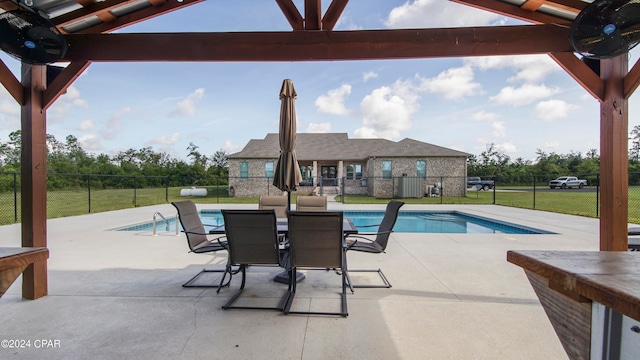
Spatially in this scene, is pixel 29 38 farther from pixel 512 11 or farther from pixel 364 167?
pixel 364 167

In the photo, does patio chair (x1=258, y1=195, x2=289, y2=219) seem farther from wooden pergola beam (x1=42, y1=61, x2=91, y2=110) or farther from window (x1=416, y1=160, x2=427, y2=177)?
window (x1=416, y1=160, x2=427, y2=177)

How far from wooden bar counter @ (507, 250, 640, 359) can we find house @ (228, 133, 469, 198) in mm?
16305

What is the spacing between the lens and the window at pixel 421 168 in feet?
62.2

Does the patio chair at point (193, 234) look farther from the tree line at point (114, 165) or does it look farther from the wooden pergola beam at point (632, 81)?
the tree line at point (114, 165)

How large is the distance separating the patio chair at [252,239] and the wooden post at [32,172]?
1972mm

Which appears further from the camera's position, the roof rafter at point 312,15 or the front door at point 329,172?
the front door at point 329,172

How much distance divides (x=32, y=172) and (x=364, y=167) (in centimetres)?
1972

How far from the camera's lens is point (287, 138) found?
3.81 metres

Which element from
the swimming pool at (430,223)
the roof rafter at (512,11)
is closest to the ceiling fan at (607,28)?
the roof rafter at (512,11)

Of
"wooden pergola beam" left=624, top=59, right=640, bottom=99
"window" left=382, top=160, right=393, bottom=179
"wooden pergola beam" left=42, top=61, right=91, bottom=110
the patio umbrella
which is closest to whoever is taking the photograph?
"wooden pergola beam" left=624, top=59, right=640, bottom=99

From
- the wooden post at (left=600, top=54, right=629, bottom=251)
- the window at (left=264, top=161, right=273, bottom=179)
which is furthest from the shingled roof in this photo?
the wooden post at (left=600, top=54, right=629, bottom=251)

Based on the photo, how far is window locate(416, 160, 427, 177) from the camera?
18953 millimetres

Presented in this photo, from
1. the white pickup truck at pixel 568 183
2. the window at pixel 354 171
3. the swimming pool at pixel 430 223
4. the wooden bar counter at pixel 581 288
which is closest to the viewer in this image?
the wooden bar counter at pixel 581 288

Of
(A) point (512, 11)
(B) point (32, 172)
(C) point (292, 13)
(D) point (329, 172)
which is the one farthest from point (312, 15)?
(D) point (329, 172)
